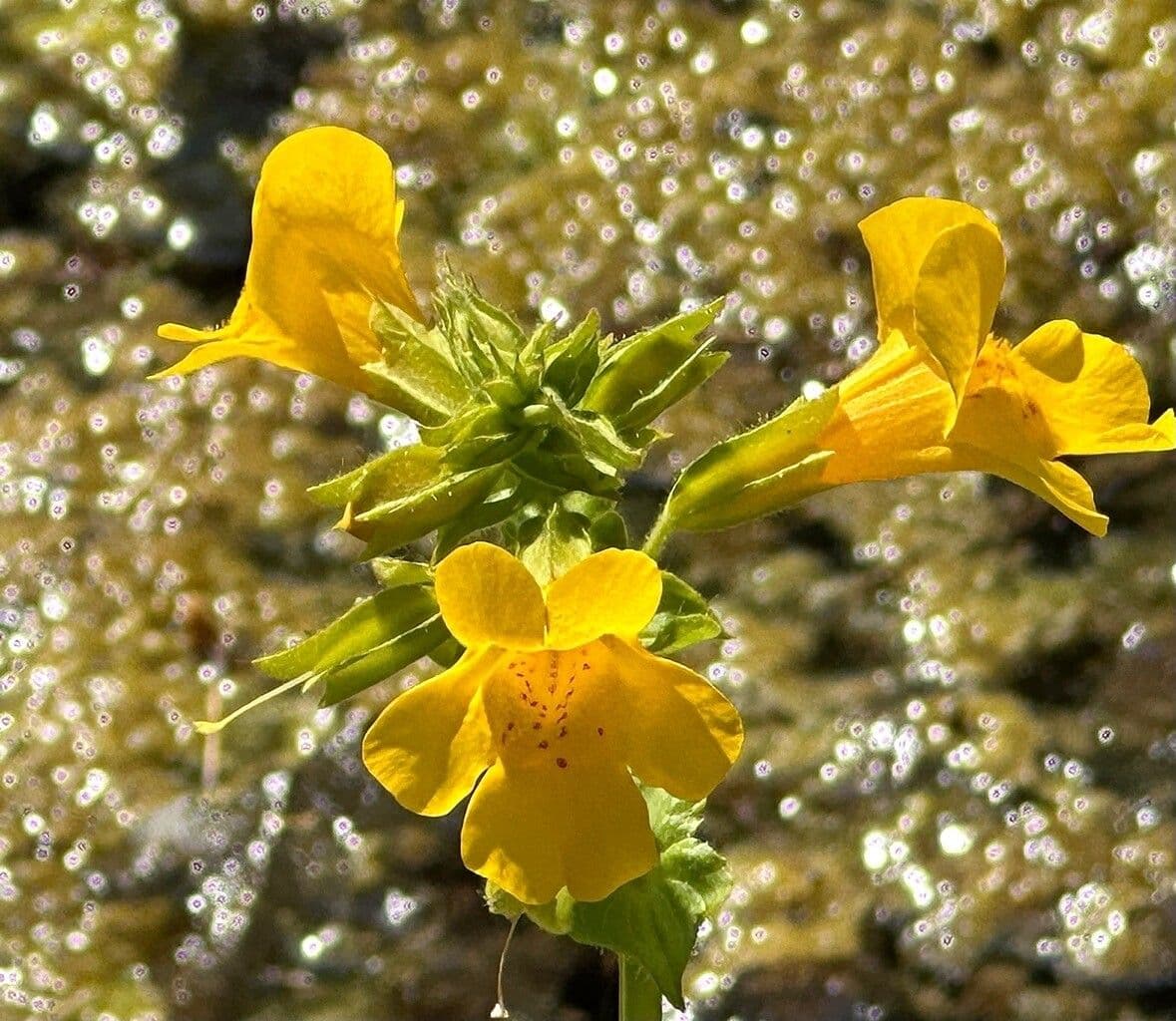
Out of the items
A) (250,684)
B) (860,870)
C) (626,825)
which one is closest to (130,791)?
(250,684)

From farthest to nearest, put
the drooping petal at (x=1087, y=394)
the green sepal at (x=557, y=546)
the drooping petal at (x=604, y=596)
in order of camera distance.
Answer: the drooping petal at (x=1087, y=394) < the green sepal at (x=557, y=546) < the drooping petal at (x=604, y=596)

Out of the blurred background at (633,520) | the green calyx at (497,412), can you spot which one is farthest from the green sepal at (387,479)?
the blurred background at (633,520)

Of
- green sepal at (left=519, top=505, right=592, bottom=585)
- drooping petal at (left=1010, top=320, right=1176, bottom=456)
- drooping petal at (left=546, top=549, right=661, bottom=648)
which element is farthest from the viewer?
drooping petal at (left=1010, top=320, right=1176, bottom=456)

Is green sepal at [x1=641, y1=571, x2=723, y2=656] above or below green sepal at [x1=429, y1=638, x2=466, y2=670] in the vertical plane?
above

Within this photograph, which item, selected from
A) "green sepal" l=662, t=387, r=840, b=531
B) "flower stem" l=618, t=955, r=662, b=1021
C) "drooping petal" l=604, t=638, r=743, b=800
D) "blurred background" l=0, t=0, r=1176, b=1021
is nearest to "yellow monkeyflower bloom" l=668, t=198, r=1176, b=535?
"green sepal" l=662, t=387, r=840, b=531

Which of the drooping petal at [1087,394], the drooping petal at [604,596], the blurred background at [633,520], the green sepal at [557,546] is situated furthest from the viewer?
the blurred background at [633,520]

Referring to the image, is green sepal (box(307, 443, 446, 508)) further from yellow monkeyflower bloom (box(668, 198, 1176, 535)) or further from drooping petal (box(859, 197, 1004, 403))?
drooping petal (box(859, 197, 1004, 403))

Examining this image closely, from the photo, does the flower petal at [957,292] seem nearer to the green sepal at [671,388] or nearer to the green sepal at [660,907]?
the green sepal at [671,388]

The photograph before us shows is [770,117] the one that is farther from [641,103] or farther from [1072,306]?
[1072,306]
